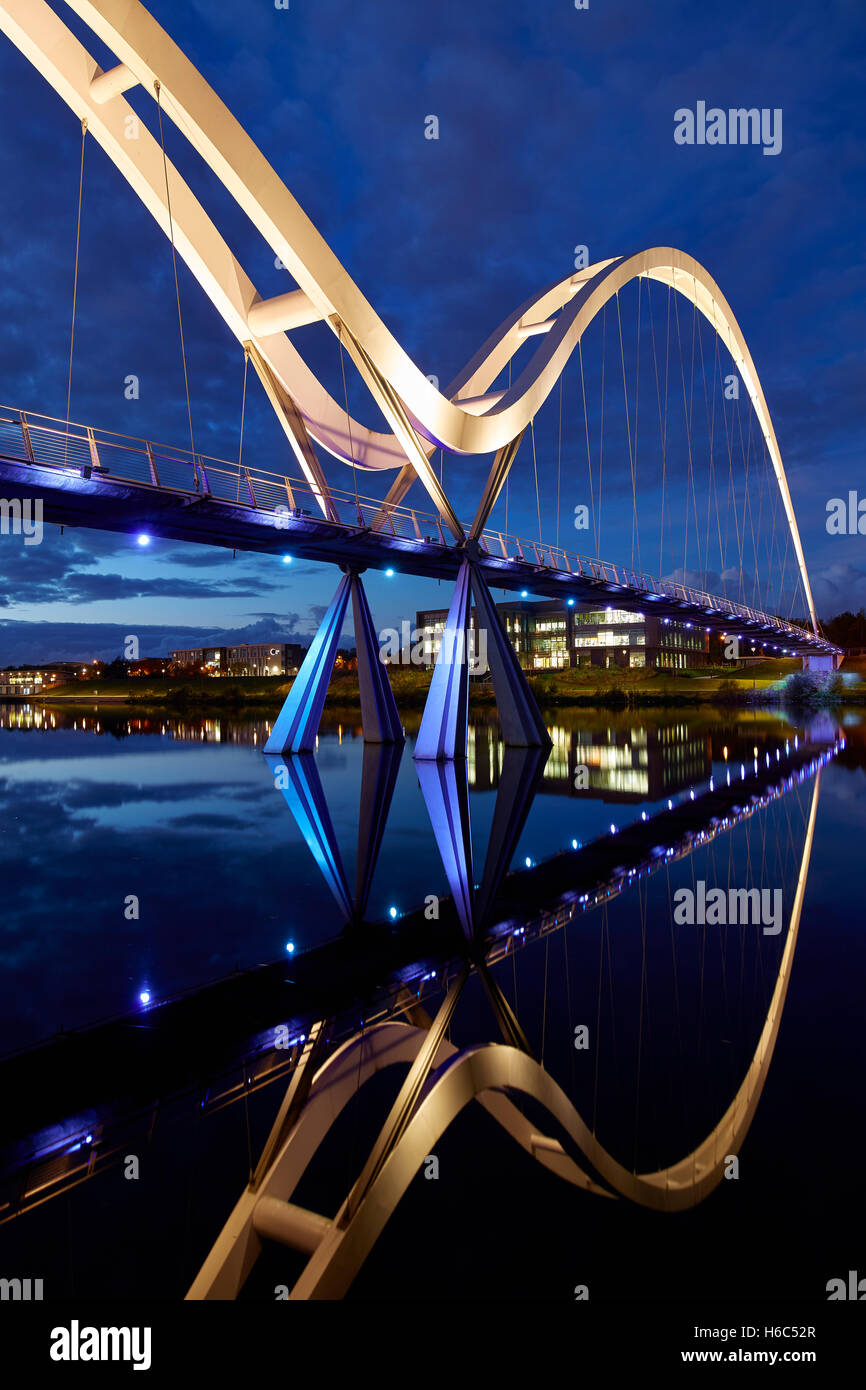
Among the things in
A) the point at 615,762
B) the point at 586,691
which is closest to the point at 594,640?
the point at 586,691

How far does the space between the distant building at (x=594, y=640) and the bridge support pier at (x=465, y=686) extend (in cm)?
6193

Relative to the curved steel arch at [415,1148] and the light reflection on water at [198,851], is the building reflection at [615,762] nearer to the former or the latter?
the light reflection on water at [198,851]

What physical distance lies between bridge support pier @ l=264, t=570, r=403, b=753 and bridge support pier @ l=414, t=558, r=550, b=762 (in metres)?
2.39

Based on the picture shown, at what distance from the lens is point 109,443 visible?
13.6m

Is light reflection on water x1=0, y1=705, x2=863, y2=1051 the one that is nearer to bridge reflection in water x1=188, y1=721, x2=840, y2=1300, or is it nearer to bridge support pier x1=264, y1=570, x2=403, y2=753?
bridge reflection in water x1=188, y1=721, x2=840, y2=1300

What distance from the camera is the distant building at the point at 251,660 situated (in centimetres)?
13212

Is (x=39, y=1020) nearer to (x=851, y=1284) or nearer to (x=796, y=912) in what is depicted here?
(x=851, y=1284)

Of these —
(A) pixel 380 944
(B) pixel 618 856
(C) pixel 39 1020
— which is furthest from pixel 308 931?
(B) pixel 618 856

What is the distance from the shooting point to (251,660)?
145375 millimetres

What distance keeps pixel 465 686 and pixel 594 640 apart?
75.3m

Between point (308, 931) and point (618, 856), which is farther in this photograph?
point (618, 856)

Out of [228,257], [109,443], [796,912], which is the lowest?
[796,912]

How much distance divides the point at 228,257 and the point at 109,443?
23.3 ft

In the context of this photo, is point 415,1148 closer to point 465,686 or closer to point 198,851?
point 198,851
